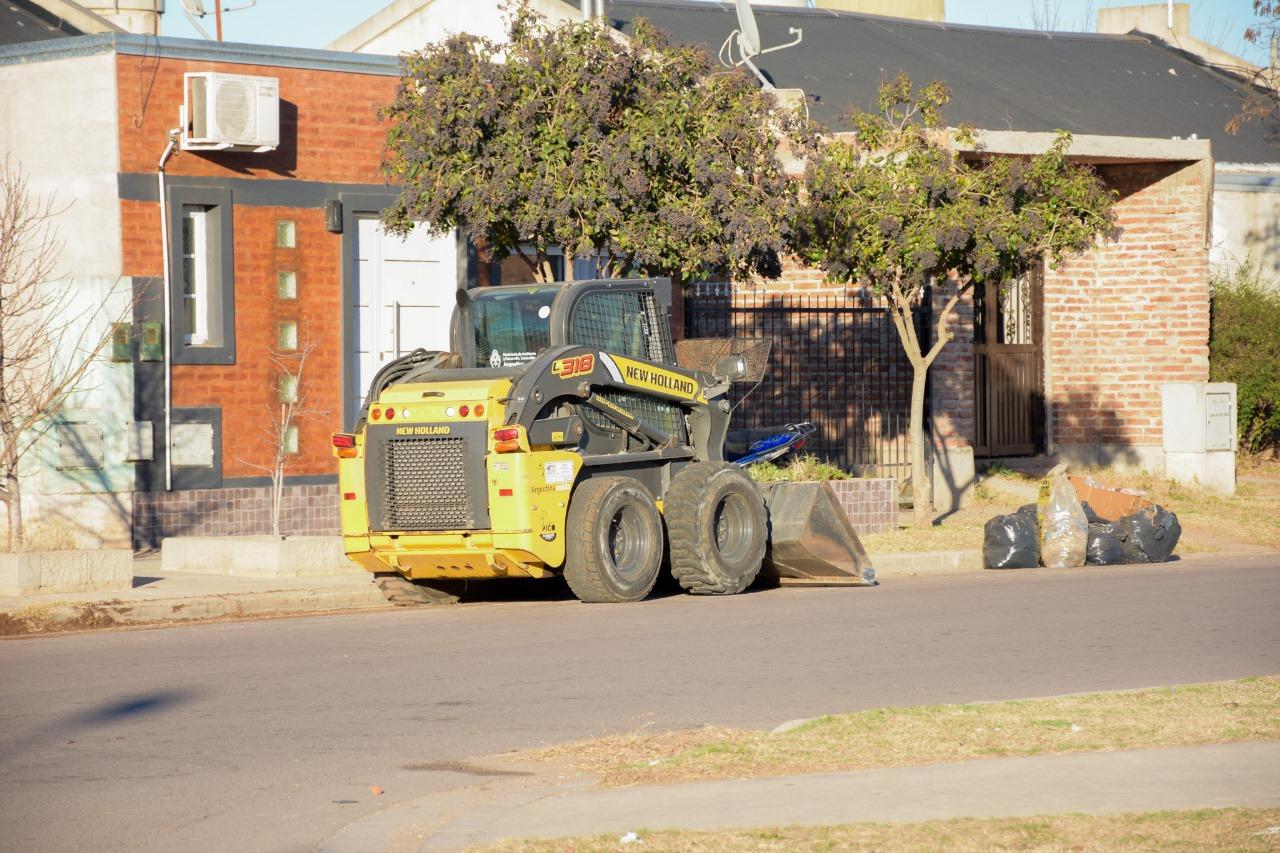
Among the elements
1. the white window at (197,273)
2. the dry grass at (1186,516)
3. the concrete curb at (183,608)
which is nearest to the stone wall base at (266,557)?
the concrete curb at (183,608)

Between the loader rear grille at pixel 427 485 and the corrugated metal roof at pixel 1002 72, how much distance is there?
13.9 metres

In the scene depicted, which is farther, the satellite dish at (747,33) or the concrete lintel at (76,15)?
the concrete lintel at (76,15)

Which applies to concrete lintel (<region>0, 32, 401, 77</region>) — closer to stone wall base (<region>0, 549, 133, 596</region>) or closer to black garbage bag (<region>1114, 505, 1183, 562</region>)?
stone wall base (<region>0, 549, 133, 596</region>)

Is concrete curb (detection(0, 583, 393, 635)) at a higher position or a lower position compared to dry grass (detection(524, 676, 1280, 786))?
higher

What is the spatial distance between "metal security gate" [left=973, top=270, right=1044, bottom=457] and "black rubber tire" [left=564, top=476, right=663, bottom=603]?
1320 centimetres

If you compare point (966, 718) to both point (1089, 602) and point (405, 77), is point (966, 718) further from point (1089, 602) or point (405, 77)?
point (405, 77)

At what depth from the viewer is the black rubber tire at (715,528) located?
14305 millimetres

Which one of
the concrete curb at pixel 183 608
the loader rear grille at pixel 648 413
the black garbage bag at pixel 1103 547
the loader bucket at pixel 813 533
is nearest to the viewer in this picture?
the concrete curb at pixel 183 608

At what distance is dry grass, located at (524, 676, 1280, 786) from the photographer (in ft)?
24.7

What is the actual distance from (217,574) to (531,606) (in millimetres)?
3266

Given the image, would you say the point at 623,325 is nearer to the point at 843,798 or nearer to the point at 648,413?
the point at 648,413

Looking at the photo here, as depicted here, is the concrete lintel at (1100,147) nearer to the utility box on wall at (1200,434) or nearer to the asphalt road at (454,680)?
the utility box on wall at (1200,434)

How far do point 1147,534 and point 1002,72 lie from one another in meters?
15.9

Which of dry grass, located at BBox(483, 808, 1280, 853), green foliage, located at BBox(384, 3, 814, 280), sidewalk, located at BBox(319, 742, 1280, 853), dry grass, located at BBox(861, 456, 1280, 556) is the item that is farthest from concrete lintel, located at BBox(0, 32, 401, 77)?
dry grass, located at BBox(483, 808, 1280, 853)
